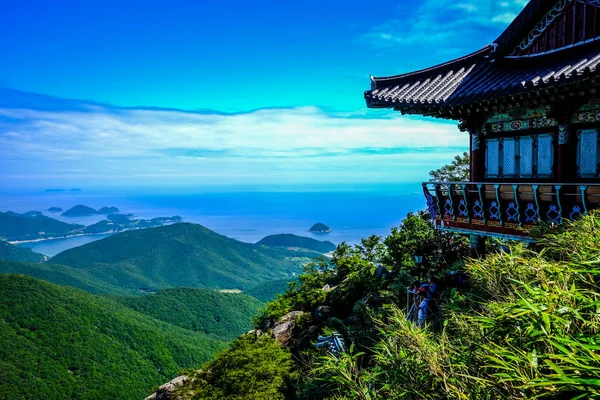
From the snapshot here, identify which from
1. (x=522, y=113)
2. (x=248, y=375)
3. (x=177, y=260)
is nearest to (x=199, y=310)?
(x=177, y=260)

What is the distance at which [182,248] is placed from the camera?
16250 cm

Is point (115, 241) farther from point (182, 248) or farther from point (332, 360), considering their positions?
point (332, 360)

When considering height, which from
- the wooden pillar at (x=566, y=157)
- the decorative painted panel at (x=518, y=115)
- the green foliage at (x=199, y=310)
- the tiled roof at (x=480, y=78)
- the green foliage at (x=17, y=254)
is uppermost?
the tiled roof at (x=480, y=78)

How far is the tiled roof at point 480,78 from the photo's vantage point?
31.2 feet

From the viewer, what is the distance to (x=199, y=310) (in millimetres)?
86500

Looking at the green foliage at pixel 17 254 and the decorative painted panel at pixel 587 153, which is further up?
the decorative painted panel at pixel 587 153

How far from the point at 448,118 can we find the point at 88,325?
218 ft

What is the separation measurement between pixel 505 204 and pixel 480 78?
3980 mm

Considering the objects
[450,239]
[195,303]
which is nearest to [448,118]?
[450,239]

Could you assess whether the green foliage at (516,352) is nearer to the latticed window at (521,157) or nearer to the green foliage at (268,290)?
the latticed window at (521,157)

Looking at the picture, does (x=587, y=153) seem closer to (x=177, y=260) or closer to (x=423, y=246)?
(x=423, y=246)

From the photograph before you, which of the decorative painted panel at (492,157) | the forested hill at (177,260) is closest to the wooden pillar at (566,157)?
the decorative painted panel at (492,157)

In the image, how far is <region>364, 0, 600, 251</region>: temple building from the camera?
9.86m

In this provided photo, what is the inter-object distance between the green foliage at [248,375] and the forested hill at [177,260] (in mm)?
126948
